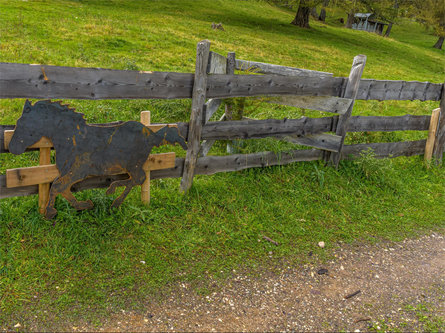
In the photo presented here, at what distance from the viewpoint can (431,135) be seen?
315 inches

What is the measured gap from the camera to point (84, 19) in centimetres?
1773

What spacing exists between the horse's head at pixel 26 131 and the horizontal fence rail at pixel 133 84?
292mm

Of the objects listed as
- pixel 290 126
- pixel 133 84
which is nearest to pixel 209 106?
pixel 133 84

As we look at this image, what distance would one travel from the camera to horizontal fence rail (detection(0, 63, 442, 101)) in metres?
4.18

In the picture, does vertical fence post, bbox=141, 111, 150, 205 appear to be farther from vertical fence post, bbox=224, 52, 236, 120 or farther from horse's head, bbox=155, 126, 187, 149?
vertical fence post, bbox=224, 52, 236, 120

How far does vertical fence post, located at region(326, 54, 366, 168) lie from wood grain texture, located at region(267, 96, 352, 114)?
17cm

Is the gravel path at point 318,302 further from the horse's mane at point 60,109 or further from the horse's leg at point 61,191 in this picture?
the horse's mane at point 60,109

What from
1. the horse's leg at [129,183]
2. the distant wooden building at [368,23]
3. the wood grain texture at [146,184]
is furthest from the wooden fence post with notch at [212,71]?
the distant wooden building at [368,23]

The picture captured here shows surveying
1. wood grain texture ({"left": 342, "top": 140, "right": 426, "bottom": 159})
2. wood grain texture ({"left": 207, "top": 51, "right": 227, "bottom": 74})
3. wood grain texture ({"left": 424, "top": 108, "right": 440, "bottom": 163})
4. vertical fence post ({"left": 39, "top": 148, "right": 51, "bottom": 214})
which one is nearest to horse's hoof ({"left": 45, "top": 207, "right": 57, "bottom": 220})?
vertical fence post ({"left": 39, "top": 148, "right": 51, "bottom": 214})

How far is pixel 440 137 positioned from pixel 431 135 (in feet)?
0.87

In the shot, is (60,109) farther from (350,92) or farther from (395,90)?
(395,90)

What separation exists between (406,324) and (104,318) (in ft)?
9.61

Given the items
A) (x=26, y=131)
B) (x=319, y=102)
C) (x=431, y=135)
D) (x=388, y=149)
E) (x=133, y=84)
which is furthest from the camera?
(x=431, y=135)

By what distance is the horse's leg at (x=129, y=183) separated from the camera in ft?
15.9
